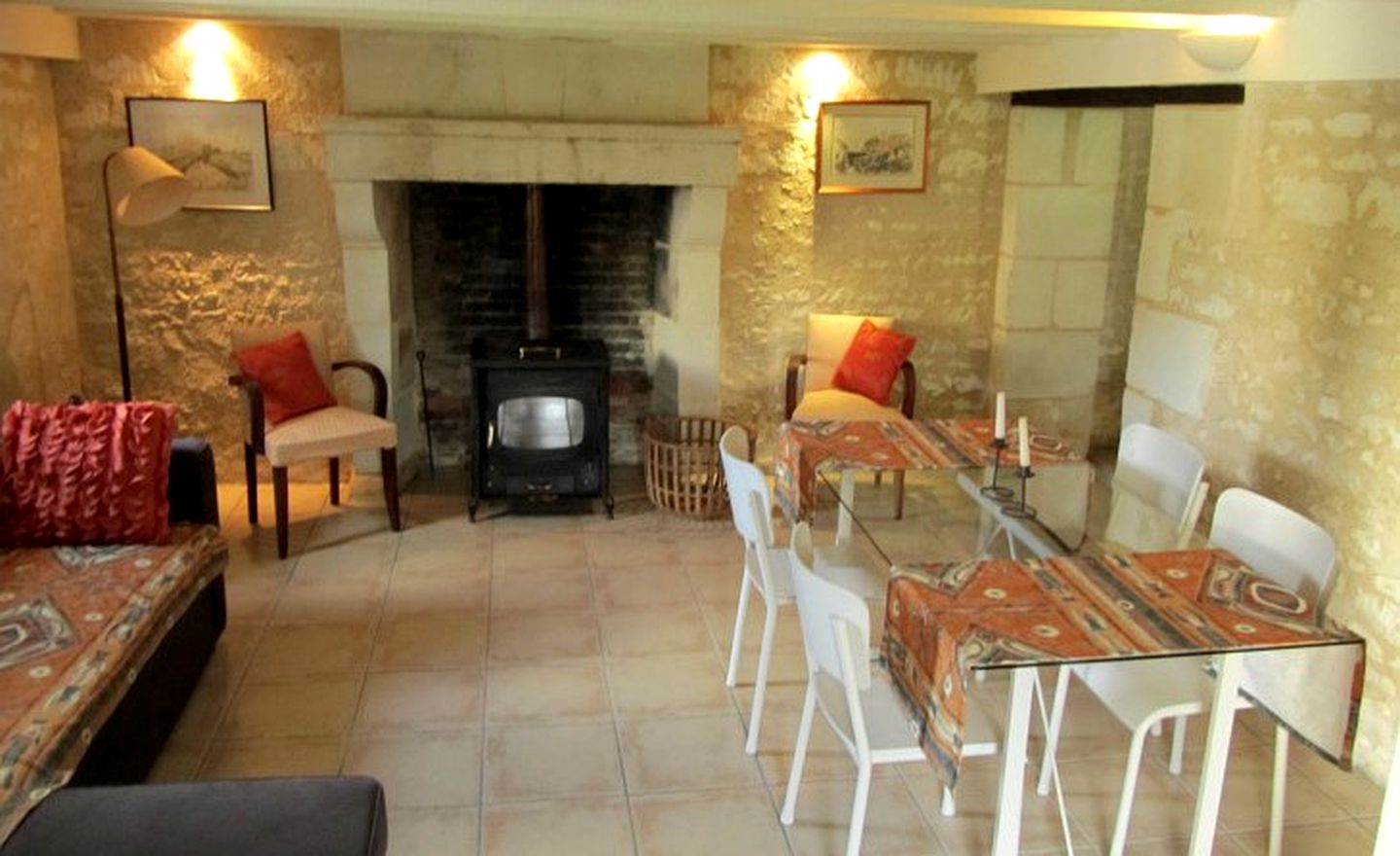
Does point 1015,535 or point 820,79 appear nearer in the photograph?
point 1015,535

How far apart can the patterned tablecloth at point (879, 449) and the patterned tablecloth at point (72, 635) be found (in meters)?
1.85

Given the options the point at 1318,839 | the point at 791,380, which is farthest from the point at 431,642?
the point at 1318,839

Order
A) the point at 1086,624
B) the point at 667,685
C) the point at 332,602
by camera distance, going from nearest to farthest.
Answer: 1. the point at 1086,624
2. the point at 667,685
3. the point at 332,602

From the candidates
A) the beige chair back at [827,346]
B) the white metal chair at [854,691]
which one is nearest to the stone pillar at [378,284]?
the beige chair back at [827,346]

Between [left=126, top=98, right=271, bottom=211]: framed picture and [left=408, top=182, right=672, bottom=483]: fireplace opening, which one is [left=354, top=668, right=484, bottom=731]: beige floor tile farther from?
[left=126, top=98, right=271, bottom=211]: framed picture

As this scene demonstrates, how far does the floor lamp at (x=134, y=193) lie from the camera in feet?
14.7

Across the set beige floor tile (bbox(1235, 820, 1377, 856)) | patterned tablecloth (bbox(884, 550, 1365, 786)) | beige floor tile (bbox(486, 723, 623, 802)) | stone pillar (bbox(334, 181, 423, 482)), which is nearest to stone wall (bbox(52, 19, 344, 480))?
stone pillar (bbox(334, 181, 423, 482))

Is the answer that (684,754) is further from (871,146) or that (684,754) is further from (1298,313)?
(871,146)

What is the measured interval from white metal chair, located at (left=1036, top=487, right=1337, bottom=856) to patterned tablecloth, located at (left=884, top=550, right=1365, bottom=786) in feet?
0.56

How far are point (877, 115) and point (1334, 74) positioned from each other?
239 centimetres

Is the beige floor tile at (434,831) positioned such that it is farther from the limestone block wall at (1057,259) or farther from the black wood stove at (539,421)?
the limestone block wall at (1057,259)

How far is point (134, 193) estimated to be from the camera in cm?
456

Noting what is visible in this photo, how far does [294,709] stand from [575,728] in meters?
0.87

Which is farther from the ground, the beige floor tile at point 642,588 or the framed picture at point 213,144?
the framed picture at point 213,144
